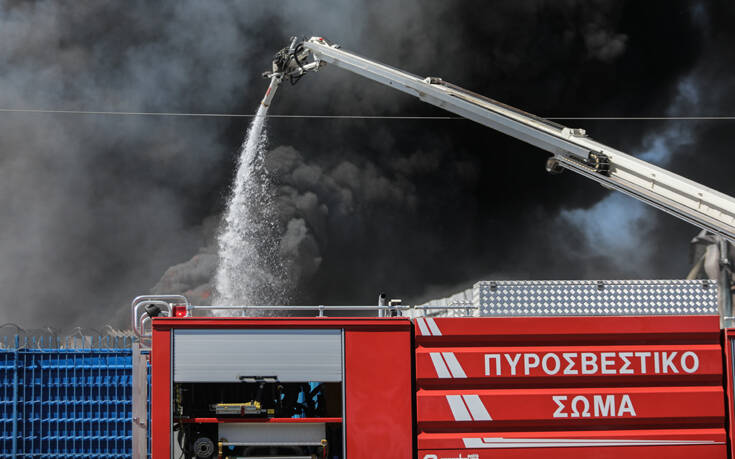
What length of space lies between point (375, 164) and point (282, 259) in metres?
5.57

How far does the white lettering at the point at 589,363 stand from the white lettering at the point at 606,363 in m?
0.08

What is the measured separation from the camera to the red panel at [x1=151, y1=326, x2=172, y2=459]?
786 cm

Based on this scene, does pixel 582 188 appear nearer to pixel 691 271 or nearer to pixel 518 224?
pixel 518 224

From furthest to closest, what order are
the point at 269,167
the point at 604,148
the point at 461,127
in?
the point at 461,127 → the point at 269,167 → the point at 604,148

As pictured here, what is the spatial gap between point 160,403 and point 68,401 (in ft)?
15.6

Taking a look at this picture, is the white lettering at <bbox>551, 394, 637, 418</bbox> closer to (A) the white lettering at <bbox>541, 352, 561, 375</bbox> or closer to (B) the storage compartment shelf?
(A) the white lettering at <bbox>541, 352, 561, 375</bbox>

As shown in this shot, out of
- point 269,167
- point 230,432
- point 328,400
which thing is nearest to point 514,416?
point 328,400

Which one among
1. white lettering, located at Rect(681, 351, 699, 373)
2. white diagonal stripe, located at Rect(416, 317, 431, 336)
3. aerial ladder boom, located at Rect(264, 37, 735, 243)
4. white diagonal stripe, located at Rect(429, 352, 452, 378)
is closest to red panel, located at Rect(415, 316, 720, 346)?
white diagonal stripe, located at Rect(416, 317, 431, 336)

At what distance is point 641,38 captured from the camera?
1191 inches

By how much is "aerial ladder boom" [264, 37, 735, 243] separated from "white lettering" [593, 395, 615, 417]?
2403 millimetres

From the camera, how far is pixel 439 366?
8164 millimetres

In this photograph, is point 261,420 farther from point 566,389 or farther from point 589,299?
point 589,299

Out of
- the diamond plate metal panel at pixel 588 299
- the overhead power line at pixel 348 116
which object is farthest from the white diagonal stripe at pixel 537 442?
the overhead power line at pixel 348 116

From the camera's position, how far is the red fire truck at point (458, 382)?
798 centimetres
